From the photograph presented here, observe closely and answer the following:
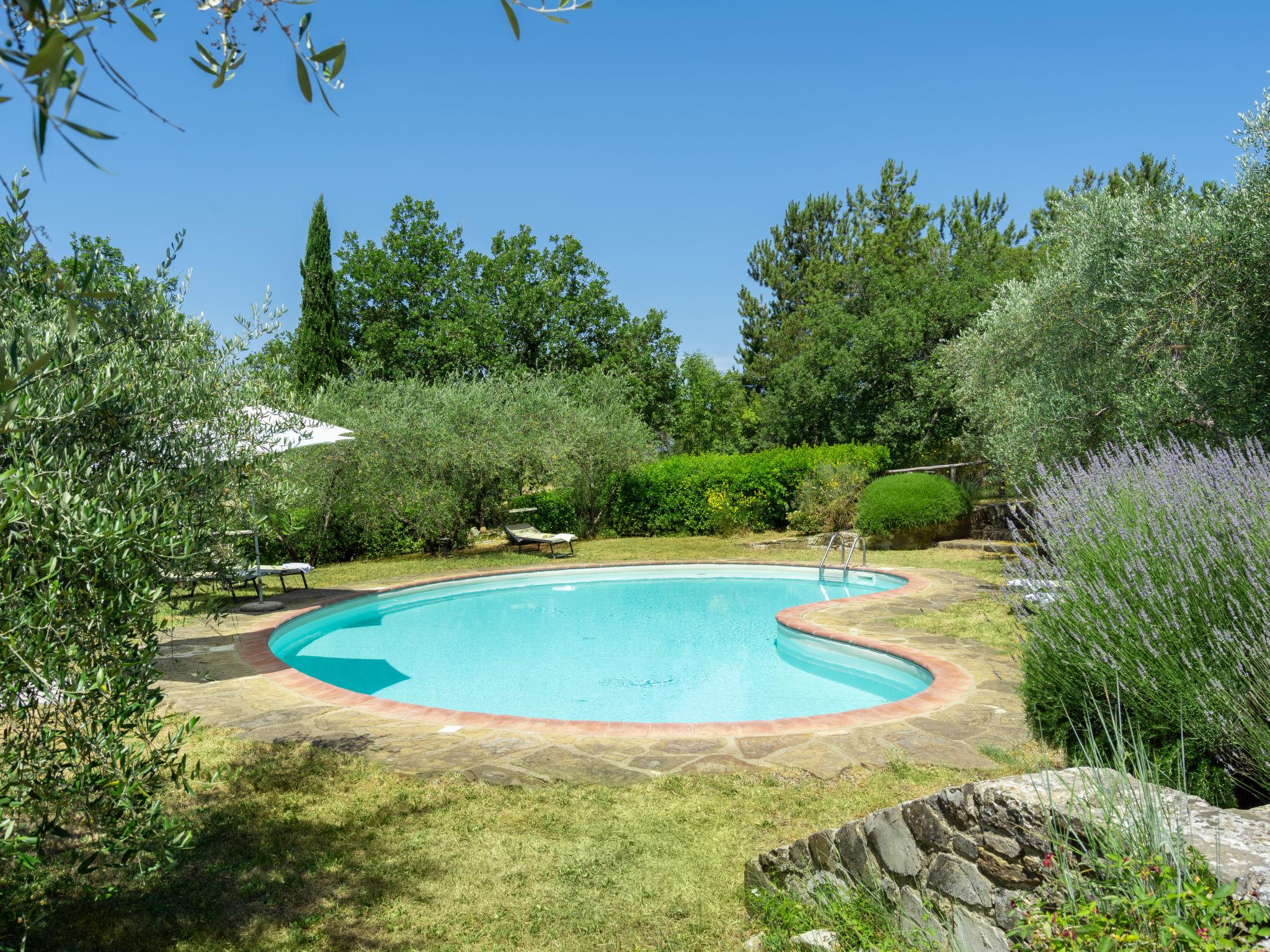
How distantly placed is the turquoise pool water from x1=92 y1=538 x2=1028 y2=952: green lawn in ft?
10.6

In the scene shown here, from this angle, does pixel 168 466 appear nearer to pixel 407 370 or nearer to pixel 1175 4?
pixel 1175 4

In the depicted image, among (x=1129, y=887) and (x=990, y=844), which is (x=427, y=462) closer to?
(x=990, y=844)

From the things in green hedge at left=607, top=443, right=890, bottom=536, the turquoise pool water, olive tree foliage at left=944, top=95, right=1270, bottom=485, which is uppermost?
olive tree foliage at left=944, top=95, right=1270, bottom=485

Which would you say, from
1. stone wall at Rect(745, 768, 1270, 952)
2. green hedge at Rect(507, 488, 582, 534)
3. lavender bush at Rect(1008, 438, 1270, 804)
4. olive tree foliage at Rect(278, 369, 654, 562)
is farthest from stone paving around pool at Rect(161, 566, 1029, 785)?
green hedge at Rect(507, 488, 582, 534)

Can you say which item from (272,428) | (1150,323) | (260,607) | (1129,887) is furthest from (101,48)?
(1150,323)

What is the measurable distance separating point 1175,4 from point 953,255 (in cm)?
2004

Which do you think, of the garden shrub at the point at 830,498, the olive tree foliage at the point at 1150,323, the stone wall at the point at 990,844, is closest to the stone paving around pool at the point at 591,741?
the stone wall at the point at 990,844

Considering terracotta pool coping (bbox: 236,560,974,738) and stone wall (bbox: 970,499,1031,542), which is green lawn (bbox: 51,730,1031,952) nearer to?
terracotta pool coping (bbox: 236,560,974,738)

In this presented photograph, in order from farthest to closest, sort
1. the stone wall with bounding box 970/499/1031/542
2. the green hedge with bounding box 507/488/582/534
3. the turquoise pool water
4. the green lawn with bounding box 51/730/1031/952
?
the green hedge with bounding box 507/488/582/534 → the stone wall with bounding box 970/499/1031/542 → the turquoise pool water → the green lawn with bounding box 51/730/1031/952

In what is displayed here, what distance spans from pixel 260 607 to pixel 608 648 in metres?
5.30

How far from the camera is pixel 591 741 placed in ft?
19.0

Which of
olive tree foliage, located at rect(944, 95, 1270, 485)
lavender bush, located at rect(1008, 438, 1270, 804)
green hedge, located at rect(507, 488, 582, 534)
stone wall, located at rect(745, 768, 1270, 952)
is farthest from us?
green hedge, located at rect(507, 488, 582, 534)

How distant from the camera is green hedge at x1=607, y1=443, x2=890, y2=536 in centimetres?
2027

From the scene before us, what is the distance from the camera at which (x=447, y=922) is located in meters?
3.50
